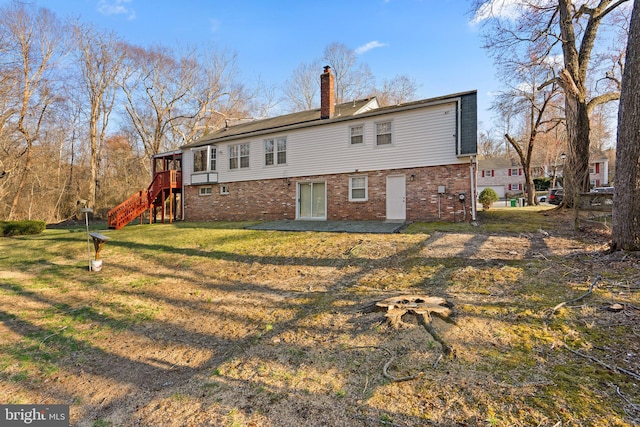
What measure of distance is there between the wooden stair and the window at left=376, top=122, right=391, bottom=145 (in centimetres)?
1261

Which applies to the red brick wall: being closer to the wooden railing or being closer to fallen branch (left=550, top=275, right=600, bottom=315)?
the wooden railing

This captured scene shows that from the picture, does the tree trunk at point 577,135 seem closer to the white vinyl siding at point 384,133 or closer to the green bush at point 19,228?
the white vinyl siding at point 384,133

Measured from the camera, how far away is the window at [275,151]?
16.2 metres

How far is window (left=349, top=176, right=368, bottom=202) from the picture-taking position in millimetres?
13867

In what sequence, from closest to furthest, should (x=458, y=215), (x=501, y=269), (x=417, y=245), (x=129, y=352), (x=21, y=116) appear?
1. (x=129, y=352)
2. (x=501, y=269)
3. (x=417, y=245)
4. (x=458, y=215)
5. (x=21, y=116)

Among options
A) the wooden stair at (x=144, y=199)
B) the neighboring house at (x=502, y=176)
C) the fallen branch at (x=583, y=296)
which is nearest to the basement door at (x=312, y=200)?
the wooden stair at (x=144, y=199)

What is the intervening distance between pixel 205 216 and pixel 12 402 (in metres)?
16.2

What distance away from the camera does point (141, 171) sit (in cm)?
3256

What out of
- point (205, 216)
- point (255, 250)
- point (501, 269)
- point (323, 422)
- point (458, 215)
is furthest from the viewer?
point (205, 216)

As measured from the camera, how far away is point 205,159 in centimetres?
1862

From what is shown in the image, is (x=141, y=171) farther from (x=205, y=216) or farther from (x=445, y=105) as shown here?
(x=445, y=105)

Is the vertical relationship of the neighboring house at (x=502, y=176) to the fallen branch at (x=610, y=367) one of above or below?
above

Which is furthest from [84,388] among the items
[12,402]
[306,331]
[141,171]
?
[141,171]

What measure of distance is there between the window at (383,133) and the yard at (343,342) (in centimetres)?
694
